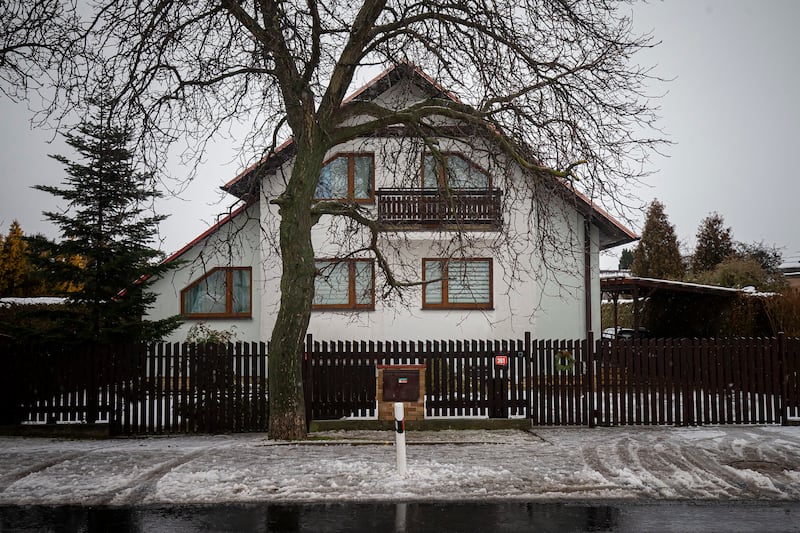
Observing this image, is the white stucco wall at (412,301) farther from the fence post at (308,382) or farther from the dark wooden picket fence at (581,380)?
the fence post at (308,382)

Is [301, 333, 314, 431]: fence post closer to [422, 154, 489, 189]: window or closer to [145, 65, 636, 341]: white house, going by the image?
[422, 154, 489, 189]: window

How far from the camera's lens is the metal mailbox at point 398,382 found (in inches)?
461

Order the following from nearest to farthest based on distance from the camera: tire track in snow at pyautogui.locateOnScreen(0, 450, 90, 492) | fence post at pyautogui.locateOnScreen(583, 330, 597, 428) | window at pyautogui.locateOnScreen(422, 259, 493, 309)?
tire track in snow at pyautogui.locateOnScreen(0, 450, 90, 492), fence post at pyautogui.locateOnScreen(583, 330, 597, 428), window at pyautogui.locateOnScreen(422, 259, 493, 309)

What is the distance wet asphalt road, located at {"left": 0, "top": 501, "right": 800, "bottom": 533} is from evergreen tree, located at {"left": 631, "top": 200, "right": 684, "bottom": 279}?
143ft

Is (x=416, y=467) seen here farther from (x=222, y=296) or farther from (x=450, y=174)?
(x=222, y=296)

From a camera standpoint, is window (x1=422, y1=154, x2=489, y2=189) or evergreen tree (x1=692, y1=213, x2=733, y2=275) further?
evergreen tree (x1=692, y1=213, x2=733, y2=275)

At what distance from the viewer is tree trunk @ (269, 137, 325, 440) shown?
11094mm

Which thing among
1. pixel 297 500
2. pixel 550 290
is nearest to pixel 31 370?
pixel 297 500

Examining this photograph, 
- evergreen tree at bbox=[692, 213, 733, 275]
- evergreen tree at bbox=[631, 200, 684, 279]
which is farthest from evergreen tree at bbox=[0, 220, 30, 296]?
evergreen tree at bbox=[692, 213, 733, 275]

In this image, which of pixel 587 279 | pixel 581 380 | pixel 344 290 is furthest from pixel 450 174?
pixel 587 279

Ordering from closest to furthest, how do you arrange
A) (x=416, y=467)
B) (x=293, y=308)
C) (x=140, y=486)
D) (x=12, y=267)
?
(x=140, y=486) → (x=416, y=467) → (x=293, y=308) → (x=12, y=267)

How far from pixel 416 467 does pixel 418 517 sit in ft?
6.62

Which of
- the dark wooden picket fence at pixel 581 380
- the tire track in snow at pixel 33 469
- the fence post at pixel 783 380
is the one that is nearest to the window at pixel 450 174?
the dark wooden picket fence at pixel 581 380

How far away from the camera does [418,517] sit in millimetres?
6664
